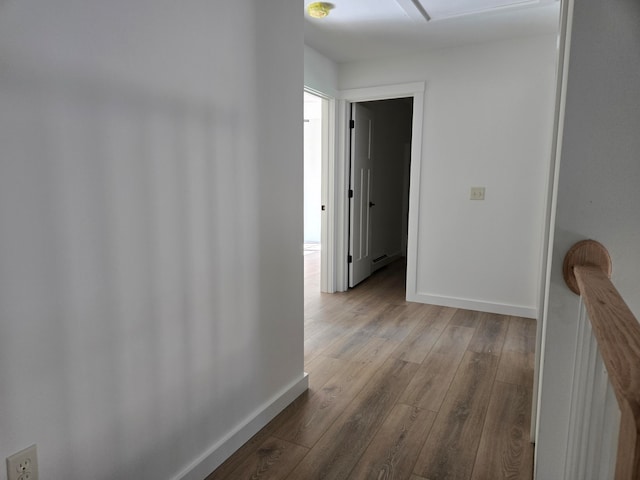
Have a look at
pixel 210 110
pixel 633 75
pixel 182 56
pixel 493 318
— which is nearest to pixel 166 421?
pixel 210 110

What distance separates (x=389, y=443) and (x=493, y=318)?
6.84ft

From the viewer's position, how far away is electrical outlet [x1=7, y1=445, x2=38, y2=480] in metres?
1.03

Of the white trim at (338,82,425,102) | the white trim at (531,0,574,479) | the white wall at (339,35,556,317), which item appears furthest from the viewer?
the white trim at (338,82,425,102)

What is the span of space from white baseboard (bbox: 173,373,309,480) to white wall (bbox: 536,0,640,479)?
54.9 inches

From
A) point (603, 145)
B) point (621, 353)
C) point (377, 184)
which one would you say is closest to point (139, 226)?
point (621, 353)

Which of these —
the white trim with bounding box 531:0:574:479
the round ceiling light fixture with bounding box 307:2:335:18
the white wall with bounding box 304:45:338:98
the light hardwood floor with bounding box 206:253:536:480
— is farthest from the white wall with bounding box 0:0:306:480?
the white wall with bounding box 304:45:338:98

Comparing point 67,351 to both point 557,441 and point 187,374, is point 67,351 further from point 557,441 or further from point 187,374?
point 557,441

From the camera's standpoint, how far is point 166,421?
146 centimetres

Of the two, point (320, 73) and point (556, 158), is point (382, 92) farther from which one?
point (556, 158)

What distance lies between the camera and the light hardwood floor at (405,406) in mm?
1709

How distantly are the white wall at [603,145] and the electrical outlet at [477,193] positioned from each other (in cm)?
256

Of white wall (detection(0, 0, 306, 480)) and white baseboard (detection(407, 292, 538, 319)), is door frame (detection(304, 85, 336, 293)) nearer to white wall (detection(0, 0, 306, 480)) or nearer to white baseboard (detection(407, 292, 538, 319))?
white baseboard (detection(407, 292, 538, 319))

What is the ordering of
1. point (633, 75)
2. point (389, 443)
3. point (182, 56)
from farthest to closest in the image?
point (389, 443)
point (182, 56)
point (633, 75)

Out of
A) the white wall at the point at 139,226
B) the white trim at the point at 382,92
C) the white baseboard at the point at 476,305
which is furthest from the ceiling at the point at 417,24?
the white baseboard at the point at 476,305
